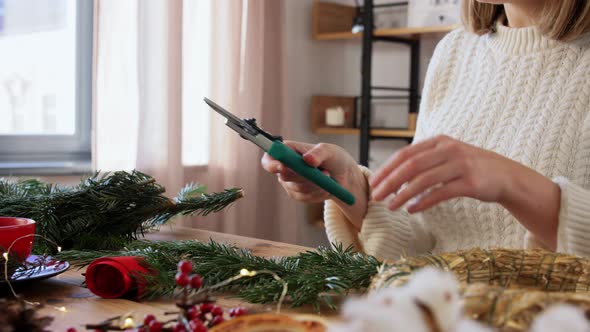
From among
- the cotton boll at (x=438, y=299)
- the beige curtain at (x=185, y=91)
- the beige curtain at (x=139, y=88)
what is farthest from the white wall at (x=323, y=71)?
the cotton boll at (x=438, y=299)

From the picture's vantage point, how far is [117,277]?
2.42 ft

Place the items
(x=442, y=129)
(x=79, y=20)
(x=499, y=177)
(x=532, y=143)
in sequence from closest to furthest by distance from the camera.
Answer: (x=499, y=177) < (x=532, y=143) < (x=442, y=129) < (x=79, y=20)

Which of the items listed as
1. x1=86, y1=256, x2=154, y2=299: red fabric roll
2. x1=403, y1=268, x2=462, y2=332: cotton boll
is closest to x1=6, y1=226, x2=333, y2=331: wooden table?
x1=86, y1=256, x2=154, y2=299: red fabric roll

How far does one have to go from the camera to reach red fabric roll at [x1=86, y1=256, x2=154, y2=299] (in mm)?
713

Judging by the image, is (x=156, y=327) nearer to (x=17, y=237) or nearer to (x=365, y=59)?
(x=17, y=237)

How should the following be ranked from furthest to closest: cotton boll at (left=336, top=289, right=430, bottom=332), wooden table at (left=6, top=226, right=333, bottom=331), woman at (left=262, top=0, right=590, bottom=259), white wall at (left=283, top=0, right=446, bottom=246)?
white wall at (left=283, top=0, right=446, bottom=246)
woman at (left=262, top=0, right=590, bottom=259)
wooden table at (left=6, top=226, right=333, bottom=331)
cotton boll at (left=336, top=289, right=430, bottom=332)

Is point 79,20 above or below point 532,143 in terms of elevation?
above

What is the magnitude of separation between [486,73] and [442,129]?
132 mm

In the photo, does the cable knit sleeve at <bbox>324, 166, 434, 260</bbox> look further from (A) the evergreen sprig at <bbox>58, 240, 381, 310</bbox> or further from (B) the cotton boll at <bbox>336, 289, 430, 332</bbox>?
(B) the cotton boll at <bbox>336, 289, 430, 332</bbox>

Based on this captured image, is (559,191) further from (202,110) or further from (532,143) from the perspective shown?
(202,110)

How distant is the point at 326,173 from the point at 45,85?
62.8 inches

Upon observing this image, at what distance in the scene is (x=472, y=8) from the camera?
133cm

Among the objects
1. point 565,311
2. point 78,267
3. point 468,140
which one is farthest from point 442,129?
point 565,311

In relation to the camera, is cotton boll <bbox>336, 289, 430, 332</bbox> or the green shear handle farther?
the green shear handle
